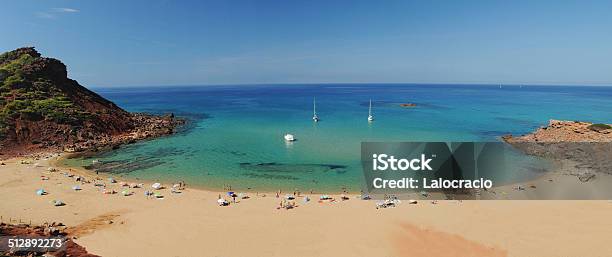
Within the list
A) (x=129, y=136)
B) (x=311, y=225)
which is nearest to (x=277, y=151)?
(x=311, y=225)

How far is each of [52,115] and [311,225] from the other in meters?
61.4

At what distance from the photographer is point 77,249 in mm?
23172

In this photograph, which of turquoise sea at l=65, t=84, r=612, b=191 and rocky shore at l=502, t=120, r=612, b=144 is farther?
rocky shore at l=502, t=120, r=612, b=144

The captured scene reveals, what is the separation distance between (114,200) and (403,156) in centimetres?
3969

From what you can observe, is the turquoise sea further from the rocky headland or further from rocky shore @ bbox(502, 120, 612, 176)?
the rocky headland

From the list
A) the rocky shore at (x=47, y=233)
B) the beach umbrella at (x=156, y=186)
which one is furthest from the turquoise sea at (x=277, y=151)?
the rocky shore at (x=47, y=233)

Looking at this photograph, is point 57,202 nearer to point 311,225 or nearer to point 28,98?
point 311,225

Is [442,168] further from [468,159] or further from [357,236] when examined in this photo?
[357,236]

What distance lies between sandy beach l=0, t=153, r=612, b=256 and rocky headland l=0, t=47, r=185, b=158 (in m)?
26.3

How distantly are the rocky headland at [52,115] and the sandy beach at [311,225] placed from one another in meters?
26.3

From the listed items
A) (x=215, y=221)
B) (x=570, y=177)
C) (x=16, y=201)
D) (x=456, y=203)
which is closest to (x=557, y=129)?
(x=570, y=177)

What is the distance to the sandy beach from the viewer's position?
24984mm

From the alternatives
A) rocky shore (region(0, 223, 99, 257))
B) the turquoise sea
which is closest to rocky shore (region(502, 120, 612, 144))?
the turquoise sea

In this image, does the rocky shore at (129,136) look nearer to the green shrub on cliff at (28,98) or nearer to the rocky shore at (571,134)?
the green shrub on cliff at (28,98)
